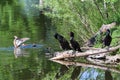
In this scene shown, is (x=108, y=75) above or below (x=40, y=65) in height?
above

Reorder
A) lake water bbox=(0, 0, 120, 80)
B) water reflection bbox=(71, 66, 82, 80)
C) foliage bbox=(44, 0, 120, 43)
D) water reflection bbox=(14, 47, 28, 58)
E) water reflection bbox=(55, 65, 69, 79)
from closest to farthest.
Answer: water reflection bbox=(71, 66, 82, 80)
lake water bbox=(0, 0, 120, 80)
water reflection bbox=(55, 65, 69, 79)
water reflection bbox=(14, 47, 28, 58)
foliage bbox=(44, 0, 120, 43)

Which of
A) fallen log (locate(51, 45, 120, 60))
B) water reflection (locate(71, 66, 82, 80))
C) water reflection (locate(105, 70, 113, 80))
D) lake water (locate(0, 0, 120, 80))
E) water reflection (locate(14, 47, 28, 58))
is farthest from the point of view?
water reflection (locate(14, 47, 28, 58))

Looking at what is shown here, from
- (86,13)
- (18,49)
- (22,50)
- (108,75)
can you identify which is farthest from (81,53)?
(86,13)

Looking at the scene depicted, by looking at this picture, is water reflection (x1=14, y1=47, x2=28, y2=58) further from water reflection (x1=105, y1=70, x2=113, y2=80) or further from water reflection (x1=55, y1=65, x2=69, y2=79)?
water reflection (x1=105, y1=70, x2=113, y2=80)

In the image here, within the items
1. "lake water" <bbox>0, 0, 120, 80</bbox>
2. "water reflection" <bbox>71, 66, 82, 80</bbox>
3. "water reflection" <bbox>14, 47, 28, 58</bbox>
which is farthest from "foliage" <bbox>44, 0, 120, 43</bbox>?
"water reflection" <bbox>71, 66, 82, 80</bbox>

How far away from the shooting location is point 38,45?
2631cm

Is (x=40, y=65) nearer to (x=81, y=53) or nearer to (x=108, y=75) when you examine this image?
(x=81, y=53)

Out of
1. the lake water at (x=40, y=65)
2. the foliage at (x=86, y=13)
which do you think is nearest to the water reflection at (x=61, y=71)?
the lake water at (x=40, y=65)

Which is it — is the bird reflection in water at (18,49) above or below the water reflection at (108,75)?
below

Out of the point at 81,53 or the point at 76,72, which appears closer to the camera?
the point at 76,72

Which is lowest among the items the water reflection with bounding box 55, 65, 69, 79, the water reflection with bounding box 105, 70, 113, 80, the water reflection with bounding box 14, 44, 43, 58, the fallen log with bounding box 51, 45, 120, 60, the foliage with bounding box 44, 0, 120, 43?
the water reflection with bounding box 14, 44, 43, 58

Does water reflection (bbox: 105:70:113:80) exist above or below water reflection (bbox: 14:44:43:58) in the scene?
above

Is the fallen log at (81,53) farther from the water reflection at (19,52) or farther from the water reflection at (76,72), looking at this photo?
the water reflection at (19,52)

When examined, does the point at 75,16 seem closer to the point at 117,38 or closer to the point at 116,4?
the point at 116,4
